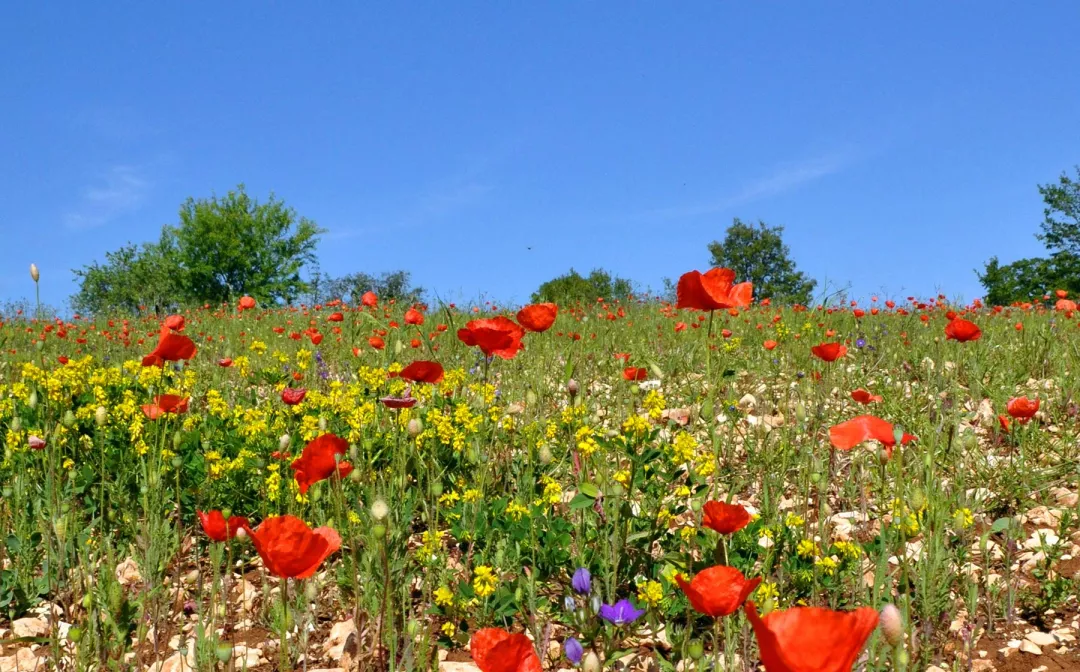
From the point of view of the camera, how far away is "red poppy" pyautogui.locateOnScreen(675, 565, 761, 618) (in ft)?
4.70

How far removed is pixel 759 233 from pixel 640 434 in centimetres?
7093

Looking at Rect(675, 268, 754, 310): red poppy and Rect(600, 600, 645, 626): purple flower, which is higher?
Rect(675, 268, 754, 310): red poppy

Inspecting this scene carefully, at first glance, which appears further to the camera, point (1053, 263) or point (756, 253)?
point (756, 253)

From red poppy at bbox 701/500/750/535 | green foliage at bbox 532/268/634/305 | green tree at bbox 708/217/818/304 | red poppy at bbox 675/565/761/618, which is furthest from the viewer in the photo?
green tree at bbox 708/217/818/304

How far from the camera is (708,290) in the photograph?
221 centimetres

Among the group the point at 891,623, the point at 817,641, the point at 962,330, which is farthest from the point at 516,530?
the point at 962,330

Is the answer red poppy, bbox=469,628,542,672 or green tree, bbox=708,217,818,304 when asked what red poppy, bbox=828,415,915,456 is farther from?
green tree, bbox=708,217,818,304

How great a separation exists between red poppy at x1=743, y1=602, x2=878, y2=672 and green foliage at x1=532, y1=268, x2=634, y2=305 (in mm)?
4457

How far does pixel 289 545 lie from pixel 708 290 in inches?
51.3

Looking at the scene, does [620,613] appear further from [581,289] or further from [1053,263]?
[1053,263]

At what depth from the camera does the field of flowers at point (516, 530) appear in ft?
6.77

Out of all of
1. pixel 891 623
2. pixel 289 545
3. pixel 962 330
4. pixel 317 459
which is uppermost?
pixel 962 330

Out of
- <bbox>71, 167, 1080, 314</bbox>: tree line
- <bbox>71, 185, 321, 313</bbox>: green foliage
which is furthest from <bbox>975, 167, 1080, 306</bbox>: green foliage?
<bbox>71, 185, 321, 313</bbox>: green foliage

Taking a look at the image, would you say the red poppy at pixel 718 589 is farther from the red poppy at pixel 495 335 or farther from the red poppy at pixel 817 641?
the red poppy at pixel 495 335
